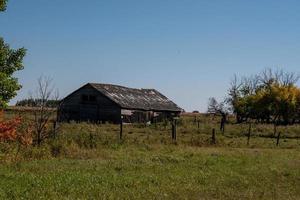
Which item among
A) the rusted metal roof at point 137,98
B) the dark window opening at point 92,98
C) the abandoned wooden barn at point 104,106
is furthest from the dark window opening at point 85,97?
the rusted metal roof at point 137,98

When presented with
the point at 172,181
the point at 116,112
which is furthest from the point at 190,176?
the point at 116,112

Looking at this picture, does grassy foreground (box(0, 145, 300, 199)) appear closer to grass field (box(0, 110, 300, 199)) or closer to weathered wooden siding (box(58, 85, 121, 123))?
grass field (box(0, 110, 300, 199))

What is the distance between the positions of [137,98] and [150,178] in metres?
51.9

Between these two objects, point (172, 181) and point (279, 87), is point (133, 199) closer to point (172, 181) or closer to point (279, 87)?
point (172, 181)

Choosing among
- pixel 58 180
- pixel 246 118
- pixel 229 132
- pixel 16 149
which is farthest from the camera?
pixel 246 118

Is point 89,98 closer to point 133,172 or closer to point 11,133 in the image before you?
point 11,133

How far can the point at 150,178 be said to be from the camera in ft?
53.2

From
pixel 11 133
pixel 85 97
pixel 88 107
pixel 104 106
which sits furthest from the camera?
pixel 85 97

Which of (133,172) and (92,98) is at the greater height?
(92,98)

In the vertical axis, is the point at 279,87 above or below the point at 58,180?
above

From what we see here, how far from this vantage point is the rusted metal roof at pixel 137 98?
62.3m

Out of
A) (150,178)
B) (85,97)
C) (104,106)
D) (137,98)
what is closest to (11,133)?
(150,178)

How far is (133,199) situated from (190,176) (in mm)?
4693

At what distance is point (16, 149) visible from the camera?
66.7ft
